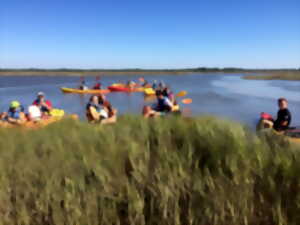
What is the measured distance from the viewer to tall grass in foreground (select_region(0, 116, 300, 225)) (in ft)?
9.85

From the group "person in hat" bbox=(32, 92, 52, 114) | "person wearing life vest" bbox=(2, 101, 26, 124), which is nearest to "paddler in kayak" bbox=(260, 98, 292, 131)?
"person wearing life vest" bbox=(2, 101, 26, 124)

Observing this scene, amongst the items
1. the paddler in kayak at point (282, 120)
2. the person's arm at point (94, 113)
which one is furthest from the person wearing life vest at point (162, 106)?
the paddler in kayak at point (282, 120)

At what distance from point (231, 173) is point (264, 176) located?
13.9 inches

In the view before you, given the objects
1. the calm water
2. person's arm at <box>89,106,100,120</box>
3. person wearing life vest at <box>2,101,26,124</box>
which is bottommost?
the calm water

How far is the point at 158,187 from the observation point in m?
3.05

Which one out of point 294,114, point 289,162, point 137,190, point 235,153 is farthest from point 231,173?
point 294,114

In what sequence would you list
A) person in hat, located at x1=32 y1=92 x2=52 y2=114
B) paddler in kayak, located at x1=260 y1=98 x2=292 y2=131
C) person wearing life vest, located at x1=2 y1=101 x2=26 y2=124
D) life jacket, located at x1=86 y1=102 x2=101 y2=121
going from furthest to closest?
person in hat, located at x1=32 y1=92 x2=52 y2=114
person wearing life vest, located at x1=2 y1=101 x2=26 y2=124
life jacket, located at x1=86 y1=102 x2=101 y2=121
paddler in kayak, located at x1=260 y1=98 x2=292 y2=131

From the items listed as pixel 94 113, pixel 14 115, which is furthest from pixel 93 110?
pixel 14 115

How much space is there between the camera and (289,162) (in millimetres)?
3035

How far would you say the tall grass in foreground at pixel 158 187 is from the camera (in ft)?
9.85

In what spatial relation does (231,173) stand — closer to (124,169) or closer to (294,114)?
(124,169)

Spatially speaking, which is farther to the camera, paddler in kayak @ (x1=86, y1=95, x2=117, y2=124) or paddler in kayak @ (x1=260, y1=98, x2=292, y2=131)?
paddler in kayak @ (x1=86, y1=95, x2=117, y2=124)

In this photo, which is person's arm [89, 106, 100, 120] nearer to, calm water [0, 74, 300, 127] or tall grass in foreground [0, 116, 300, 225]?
calm water [0, 74, 300, 127]

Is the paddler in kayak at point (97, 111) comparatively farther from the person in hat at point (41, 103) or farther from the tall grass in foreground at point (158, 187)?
the tall grass in foreground at point (158, 187)
